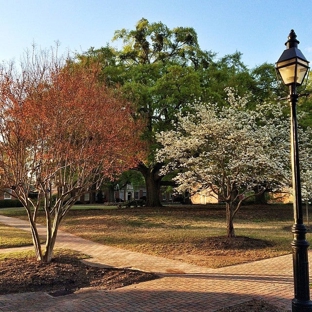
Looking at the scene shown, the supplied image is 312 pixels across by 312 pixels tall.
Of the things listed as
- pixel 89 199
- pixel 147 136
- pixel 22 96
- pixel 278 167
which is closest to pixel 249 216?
pixel 147 136

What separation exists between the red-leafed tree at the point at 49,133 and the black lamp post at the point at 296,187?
5.08 m

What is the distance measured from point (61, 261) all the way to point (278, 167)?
7.37 metres

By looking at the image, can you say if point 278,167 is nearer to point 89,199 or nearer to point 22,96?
point 22,96

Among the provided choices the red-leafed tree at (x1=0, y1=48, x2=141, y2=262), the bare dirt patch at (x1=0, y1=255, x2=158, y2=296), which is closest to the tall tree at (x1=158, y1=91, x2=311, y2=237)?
the red-leafed tree at (x1=0, y1=48, x2=141, y2=262)

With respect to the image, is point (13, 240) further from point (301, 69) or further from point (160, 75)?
point (160, 75)

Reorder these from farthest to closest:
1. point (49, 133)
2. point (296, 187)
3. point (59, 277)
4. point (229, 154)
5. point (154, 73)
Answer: point (154, 73) → point (229, 154) → point (49, 133) → point (59, 277) → point (296, 187)

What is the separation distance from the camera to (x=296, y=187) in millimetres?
5043

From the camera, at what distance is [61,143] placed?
872 cm

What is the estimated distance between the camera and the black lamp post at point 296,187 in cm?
Answer: 488

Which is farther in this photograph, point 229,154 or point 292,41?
point 229,154

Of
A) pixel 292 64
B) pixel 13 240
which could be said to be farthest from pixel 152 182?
pixel 292 64

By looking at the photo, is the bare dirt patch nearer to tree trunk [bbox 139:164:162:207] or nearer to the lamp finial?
the lamp finial

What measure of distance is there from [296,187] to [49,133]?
5756mm

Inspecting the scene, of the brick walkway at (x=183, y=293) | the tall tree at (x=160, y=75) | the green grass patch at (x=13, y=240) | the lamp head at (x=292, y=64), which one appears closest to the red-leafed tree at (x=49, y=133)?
the brick walkway at (x=183, y=293)
